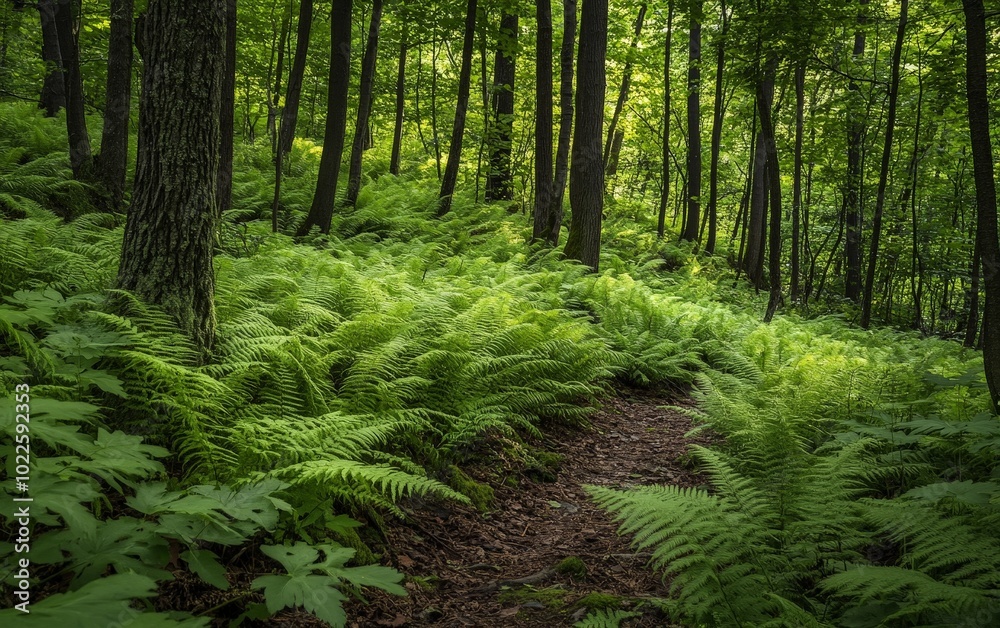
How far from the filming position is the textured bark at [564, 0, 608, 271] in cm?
934

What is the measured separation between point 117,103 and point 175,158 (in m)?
6.26

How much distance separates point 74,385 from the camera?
109 inches

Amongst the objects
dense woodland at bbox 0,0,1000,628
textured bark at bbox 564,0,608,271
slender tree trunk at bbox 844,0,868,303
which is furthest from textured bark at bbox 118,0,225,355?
slender tree trunk at bbox 844,0,868,303

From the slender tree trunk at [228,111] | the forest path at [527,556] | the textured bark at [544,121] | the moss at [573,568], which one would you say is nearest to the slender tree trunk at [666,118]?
the textured bark at [544,121]

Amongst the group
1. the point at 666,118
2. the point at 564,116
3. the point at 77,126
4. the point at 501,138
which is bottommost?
the point at 77,126

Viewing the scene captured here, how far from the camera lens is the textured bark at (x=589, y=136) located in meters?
9.34

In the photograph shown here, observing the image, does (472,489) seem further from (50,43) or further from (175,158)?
(50,43)

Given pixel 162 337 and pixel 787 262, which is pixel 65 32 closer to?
pixel 162 337

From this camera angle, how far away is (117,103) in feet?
26.9

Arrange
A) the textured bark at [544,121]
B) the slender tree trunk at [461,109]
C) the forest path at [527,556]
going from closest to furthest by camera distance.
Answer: the forest path at [527,556]
the textured bark at [544,121]
the slender tree trunk at [461,109]

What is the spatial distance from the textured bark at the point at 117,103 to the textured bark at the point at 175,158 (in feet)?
19.6

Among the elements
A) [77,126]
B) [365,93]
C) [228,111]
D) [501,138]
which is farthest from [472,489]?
[501,138]

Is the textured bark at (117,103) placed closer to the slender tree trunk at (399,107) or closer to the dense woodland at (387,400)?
the dense woodland at (387,400)

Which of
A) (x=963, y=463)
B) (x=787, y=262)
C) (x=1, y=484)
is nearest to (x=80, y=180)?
(x=1, y=484)
